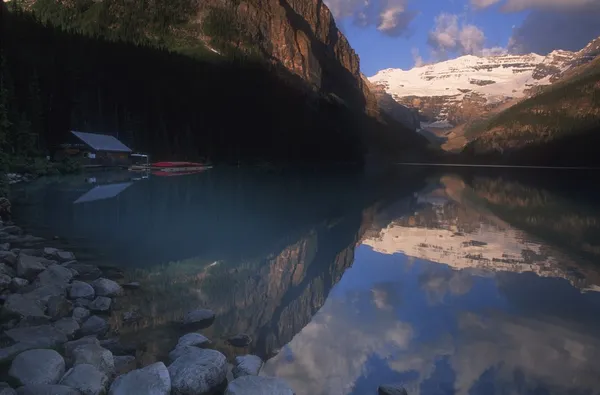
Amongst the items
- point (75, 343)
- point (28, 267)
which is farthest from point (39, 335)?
point (28, 267)

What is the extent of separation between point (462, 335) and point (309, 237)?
1010cm

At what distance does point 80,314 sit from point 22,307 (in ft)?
3.08

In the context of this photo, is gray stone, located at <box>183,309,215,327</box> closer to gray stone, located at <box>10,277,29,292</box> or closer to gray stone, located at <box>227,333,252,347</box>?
gray stone, located at <box>227,333,252,347</box>

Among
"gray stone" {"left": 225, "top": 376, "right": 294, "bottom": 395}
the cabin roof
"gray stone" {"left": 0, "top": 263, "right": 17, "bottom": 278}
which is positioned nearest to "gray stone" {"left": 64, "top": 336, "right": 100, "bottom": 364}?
"gray stone" {"left": 225, "top": 376, "right": 294, "bottom": 395}

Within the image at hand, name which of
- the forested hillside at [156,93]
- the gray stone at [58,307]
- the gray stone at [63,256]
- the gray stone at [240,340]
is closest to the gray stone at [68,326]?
the gray stone at [58,307]

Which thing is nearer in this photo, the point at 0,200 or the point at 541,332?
the point at 541,332

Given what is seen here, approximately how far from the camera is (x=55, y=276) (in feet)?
31.6

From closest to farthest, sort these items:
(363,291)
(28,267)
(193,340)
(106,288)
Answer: (193,340)
(106,288)
(28,267)
(363,291)

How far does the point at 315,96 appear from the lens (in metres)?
144

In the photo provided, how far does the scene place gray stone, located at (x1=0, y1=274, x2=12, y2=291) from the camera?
8848 mm

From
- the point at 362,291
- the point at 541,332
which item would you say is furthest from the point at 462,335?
the point at 362,291

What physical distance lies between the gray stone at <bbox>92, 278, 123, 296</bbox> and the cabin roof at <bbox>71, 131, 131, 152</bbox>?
184 feet

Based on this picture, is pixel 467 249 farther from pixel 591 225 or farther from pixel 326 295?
pixel 591 225

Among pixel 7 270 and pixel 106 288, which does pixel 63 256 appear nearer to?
pixel 7 270
